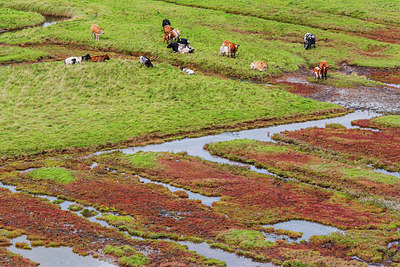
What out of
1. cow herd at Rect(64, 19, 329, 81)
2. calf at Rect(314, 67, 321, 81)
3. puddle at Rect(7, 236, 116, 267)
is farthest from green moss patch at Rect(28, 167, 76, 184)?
calf at Rect(314, 67, 321, 81)

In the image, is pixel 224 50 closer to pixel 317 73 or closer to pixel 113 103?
pixel 317 73

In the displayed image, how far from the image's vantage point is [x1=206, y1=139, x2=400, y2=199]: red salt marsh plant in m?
33.8

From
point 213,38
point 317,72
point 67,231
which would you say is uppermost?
point 213,38

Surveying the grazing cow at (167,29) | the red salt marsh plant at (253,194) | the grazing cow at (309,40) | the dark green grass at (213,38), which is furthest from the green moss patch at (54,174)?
the grazing cow at (309,40)

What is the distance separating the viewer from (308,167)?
36.7 meters

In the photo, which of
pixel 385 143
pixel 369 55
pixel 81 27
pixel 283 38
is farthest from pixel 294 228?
pixel 81 27

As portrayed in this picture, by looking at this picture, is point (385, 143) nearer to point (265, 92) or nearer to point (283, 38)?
point (265, 92)

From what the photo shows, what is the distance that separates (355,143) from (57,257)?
2400 centimetres

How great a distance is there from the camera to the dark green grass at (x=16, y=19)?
8262 cm

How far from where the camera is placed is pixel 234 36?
73.6 m

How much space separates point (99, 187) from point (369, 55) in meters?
46.3

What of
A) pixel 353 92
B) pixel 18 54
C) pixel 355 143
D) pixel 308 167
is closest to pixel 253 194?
pixel 308 167

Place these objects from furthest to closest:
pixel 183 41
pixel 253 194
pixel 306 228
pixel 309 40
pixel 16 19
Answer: pixel 16 19 < pixel 309 40 < pixel 183 41 < pixel 253 194 < pixel 306 228

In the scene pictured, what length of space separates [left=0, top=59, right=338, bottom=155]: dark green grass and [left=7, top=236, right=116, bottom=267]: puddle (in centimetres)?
1356
